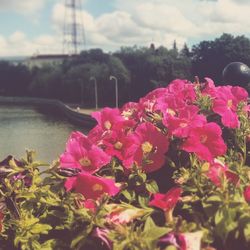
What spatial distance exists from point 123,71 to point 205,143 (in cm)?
5837

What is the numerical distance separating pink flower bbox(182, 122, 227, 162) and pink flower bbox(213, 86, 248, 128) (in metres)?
0.11

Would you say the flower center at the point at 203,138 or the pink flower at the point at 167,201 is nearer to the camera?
the pink flower at the point at 167,201

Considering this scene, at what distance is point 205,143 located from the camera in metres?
1.17

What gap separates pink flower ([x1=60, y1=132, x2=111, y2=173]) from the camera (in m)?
1.12

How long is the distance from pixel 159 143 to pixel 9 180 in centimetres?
34

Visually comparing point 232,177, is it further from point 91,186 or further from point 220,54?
point 220,54

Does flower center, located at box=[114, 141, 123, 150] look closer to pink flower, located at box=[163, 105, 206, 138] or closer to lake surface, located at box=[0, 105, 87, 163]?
pink flower, located at box=[163, 105, 206, 138]

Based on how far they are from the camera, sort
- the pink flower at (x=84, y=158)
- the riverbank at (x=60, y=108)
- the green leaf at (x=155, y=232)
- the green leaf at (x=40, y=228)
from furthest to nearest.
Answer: the riverbank at (x=60, y=108) → the pink flower at (x=84, y=158) → the green leaf at (x=40, y=228) → the green leaf at (x=155, y=232)

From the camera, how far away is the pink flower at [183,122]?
1.17m

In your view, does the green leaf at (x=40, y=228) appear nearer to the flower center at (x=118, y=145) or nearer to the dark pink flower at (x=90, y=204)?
the dark pink flower at (x=90, y=204)

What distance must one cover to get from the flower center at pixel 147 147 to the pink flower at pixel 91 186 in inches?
5.5

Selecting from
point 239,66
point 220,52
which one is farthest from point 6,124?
point 239,66

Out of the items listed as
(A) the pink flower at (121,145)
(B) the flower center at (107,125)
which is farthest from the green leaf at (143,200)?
(B) the flower center at (107,125)

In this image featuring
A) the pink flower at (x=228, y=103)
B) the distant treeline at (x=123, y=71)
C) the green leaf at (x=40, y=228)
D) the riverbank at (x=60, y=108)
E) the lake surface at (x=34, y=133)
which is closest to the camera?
the green leaf at (x=40, y=228)
